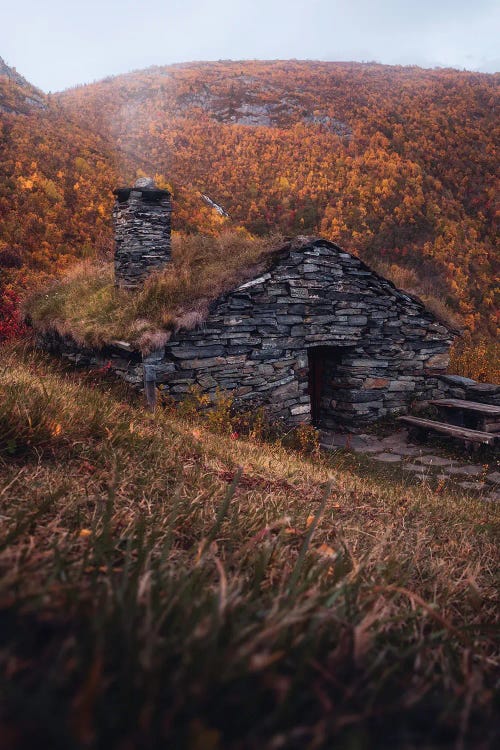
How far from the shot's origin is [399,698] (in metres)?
0.82

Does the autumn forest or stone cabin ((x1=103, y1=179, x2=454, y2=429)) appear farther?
the autumn forest

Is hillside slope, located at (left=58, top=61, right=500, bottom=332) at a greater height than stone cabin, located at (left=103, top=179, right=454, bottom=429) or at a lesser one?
greater

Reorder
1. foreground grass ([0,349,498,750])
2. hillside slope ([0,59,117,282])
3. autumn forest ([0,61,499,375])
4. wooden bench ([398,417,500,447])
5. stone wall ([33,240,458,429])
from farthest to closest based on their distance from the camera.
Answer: autumn forest ([0,61,499,375]) < hillside slope ([0,59,117,282]) < stone wall ([33,240,458,429]) < wooden bench ([398,417,500,447]) < foreground grass ([0,349,498,750])

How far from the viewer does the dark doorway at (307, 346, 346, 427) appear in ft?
37.4

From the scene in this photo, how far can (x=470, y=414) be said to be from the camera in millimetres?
10531

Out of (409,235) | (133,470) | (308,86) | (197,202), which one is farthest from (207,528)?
(308,86)

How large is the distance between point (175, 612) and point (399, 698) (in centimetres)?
41

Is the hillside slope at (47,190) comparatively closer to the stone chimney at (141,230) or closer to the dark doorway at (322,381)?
the stone chimney at (141,230)

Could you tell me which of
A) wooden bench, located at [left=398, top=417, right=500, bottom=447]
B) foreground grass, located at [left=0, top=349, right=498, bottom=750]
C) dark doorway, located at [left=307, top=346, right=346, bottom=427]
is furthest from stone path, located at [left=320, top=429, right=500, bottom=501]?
foreground grass, located at [left=0, top=349, right=498, bottom=750]

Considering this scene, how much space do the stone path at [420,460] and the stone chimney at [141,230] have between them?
484 cm

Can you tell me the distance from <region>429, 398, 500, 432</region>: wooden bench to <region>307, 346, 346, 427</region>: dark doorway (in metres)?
2.11

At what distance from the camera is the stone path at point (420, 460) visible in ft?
23.7

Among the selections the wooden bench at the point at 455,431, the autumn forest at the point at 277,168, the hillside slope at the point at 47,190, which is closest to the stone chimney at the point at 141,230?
the autumn forest at the point at 277,168

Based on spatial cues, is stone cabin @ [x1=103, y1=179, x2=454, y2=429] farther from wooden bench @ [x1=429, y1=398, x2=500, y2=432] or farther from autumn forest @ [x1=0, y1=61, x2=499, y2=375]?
autumn forest @ [x1=0, y1=61, x2=499, y2=375]
